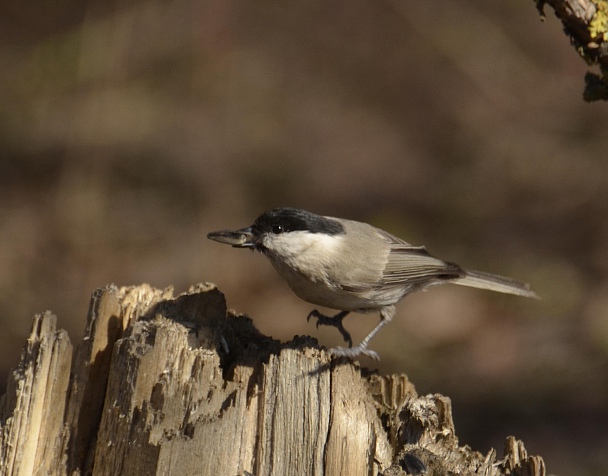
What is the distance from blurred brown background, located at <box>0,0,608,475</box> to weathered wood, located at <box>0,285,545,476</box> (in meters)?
2.90

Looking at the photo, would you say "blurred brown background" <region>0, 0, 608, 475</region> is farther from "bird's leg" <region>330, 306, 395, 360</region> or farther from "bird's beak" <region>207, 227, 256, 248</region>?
"bird's beak" <region>207, 227, 256, 248</region>

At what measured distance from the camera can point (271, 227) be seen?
3.71m

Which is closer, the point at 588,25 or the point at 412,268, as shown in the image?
the point at 588,25

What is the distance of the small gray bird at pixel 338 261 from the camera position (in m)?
3.72

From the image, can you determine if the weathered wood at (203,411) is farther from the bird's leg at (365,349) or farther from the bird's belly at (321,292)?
the bird's belly at (321,292)

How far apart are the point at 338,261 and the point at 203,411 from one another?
1293mm

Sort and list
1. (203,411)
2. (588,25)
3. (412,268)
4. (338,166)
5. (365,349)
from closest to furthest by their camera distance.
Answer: (203,411) < (588,25) < (365,349) < (412,268) < (338,166)

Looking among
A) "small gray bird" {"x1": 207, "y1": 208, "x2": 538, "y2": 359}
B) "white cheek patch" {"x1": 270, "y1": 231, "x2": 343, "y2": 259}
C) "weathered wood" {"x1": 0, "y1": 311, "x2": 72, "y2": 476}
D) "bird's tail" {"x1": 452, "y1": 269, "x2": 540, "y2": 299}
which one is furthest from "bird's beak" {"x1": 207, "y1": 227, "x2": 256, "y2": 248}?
"bird's tail" {"x1": 452, "y1": 269, "x2": 540, "y2": 299}

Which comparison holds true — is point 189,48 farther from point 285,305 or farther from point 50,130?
point 285,305

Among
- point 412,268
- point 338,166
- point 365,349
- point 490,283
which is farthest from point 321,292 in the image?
point 338,166

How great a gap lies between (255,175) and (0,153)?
2.81m

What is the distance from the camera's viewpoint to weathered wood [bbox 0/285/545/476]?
274 cm

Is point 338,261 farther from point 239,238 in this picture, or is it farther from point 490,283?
point 490,283

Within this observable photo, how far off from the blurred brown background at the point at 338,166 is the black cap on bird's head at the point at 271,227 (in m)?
2.70
